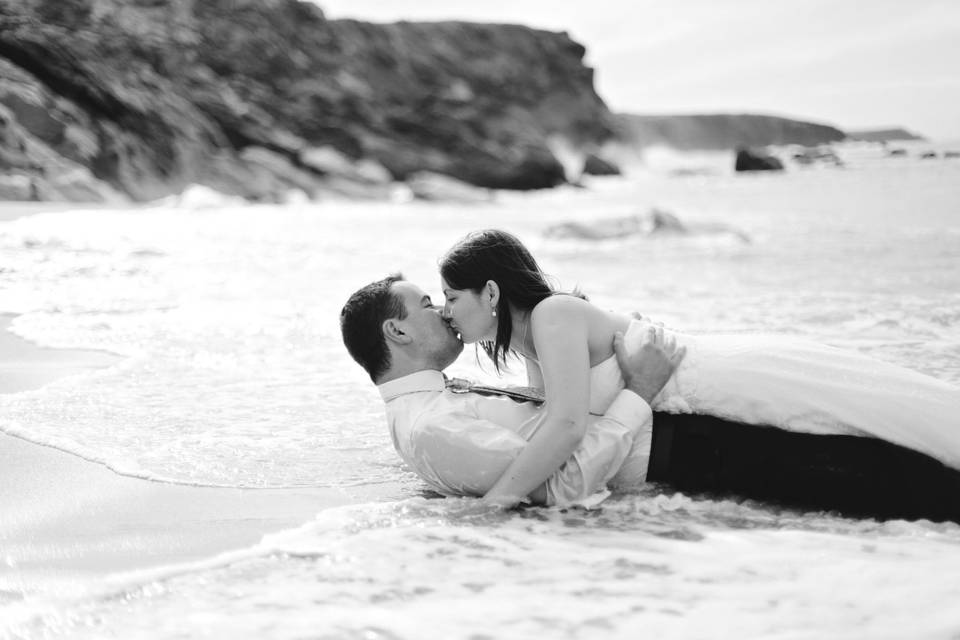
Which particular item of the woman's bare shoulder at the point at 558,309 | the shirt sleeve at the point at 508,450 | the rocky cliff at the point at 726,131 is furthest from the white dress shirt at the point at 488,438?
the rocky cliff at the point at 726,131

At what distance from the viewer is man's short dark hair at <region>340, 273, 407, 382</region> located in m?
3.29

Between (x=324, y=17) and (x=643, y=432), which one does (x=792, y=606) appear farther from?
(x=324, y=17)

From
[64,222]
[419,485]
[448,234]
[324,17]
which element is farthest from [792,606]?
[324,17]

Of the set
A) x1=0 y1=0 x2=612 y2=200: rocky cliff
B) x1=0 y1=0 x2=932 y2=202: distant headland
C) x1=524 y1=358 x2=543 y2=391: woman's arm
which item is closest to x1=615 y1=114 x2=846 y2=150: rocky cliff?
x1=0 y1=0 x2=932 y2=202: distant headland

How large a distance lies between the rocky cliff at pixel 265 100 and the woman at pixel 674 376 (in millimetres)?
17083

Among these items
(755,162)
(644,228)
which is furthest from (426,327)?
(755,162)

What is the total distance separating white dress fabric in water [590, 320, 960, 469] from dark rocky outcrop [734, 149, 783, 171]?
55884 mm

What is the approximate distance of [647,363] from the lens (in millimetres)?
3209

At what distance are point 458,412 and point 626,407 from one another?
1.72ft

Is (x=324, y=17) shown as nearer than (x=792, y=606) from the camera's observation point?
No

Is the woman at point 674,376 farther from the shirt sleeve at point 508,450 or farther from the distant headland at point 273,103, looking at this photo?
the distant headland at point 273,103

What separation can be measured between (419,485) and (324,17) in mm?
65932

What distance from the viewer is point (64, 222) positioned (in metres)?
14.2

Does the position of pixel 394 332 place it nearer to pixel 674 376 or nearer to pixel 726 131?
pixel 674 376
